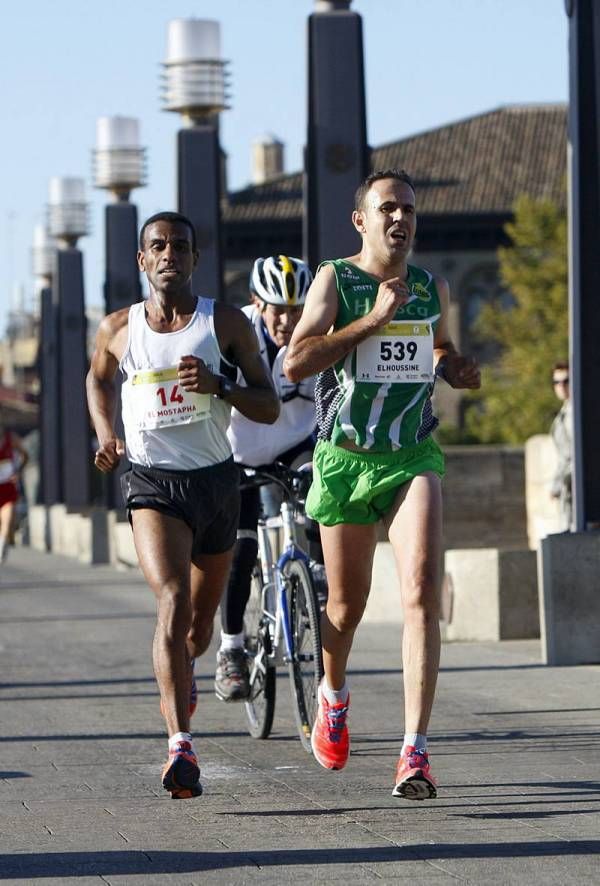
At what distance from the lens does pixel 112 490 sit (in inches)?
1341

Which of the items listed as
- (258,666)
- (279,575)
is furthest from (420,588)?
(258,666)

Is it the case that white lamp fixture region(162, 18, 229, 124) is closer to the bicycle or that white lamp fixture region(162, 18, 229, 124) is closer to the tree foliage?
the bicycle

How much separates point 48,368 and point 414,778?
146 ft

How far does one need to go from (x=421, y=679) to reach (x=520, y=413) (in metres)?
56.8

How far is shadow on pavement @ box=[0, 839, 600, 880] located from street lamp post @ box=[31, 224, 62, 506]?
39559mm

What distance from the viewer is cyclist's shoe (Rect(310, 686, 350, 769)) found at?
7477 mm

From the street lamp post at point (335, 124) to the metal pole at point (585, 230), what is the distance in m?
4.27

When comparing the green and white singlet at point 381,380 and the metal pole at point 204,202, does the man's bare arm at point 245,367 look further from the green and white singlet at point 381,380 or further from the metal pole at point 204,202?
the metal pole at point 204,202

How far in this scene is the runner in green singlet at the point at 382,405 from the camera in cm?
703

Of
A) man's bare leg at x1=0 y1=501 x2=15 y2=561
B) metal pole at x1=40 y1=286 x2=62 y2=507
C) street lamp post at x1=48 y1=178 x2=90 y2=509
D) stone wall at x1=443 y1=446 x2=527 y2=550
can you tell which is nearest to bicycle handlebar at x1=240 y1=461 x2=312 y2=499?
man's bare leg at x1=0 y1=501 x2=15 y2=561

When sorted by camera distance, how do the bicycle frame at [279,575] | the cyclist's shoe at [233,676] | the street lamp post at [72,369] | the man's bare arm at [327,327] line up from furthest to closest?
the street lamp post at [72,369] → the cyclist's shoe at [233,676] → the bicycle frame at [279,575] → the man's bare arm at [327,327]

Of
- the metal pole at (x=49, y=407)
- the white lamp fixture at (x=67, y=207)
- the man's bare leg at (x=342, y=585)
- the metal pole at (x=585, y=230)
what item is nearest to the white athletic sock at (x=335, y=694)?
the man's bare leg at (x=342, y=585)

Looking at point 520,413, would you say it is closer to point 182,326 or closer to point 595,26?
point 595,26

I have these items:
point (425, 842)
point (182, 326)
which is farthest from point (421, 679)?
point (182, 326)
